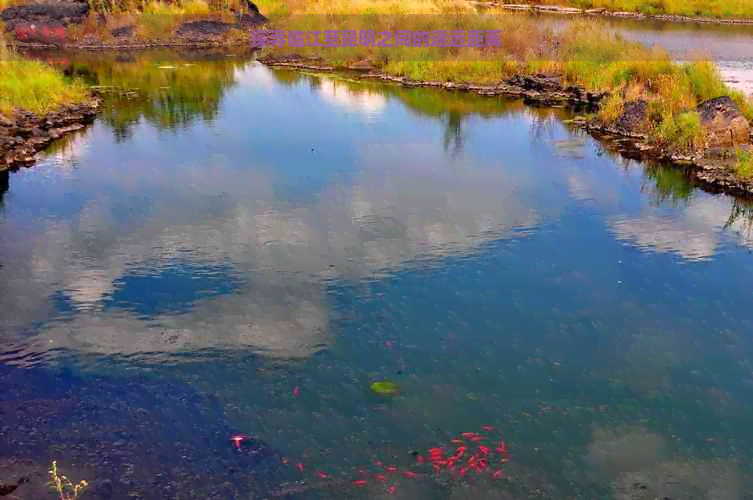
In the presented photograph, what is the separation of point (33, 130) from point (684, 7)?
45.1 metres

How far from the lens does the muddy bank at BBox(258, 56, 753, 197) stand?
528 inches

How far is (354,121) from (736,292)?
11.0 metres

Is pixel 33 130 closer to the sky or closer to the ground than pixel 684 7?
closer to the ground

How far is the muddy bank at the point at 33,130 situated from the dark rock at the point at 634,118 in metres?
13.6

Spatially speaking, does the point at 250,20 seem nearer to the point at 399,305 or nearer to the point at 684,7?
the point at 399,305

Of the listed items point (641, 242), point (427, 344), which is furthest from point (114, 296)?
point (641, 242)

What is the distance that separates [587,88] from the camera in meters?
20.2

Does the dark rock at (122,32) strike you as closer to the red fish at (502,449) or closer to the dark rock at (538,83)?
the dark rock at (538,83)

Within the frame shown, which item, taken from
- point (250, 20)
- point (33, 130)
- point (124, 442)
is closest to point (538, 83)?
point (33, 130)

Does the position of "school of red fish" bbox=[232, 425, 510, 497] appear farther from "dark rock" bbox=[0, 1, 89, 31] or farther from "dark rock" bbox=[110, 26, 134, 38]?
"dark rock" bbox=[0, 1, 89, 31]

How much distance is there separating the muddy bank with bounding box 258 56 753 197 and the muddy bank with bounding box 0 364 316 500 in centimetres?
1087

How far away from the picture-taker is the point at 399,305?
27.0 ft

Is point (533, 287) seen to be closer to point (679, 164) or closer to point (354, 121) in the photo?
point (679, 164)

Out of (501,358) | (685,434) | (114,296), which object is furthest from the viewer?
(114,296)
